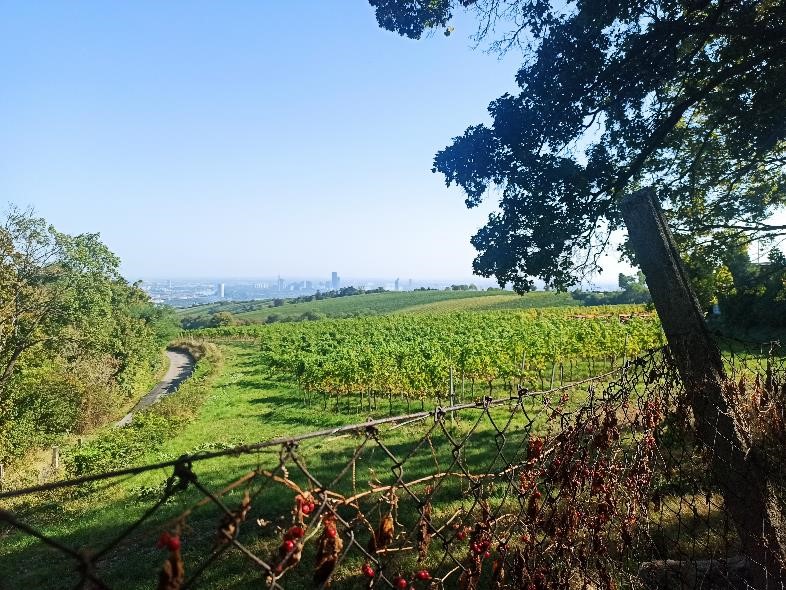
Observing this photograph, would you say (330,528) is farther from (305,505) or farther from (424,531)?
(424,531)

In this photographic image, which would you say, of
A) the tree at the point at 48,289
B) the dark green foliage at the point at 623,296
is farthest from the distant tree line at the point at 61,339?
the dark green foliage at the point at 623,296

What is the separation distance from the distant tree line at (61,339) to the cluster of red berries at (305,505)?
18434 millimetres

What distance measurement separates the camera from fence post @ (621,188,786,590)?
220cm

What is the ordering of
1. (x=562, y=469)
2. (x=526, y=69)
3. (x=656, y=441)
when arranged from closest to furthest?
1. (x=562, y=469)
2. (x=656, y=441)
3. (x=526, y=69)

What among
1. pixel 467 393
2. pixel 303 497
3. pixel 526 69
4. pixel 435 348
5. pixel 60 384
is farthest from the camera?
pixel 435 348

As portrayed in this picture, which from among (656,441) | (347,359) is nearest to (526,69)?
(656,441)

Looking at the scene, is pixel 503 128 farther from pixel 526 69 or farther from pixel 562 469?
pixel 562 469

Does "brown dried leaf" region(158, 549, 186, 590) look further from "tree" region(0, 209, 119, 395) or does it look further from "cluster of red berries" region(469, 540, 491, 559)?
"tree" region(0, 209, 119, 395)

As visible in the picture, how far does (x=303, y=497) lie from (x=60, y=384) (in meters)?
21.3

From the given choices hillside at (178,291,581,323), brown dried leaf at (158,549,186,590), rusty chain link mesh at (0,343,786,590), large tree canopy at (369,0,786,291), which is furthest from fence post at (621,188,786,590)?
hillside at (178,291,581,323)

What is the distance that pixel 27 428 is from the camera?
1642cm

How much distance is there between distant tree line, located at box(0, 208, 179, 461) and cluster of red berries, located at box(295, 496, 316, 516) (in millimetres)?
18434

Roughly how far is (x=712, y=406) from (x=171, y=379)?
41796 millimetres

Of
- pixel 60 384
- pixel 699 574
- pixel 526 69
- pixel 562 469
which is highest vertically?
pixel 526 69
